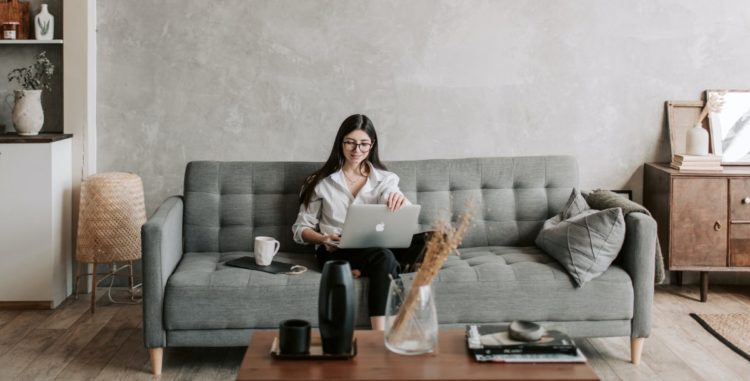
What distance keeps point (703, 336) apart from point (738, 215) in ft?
2.69

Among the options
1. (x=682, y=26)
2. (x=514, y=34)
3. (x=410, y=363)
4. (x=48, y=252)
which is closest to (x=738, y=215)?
(x=682, y=26)

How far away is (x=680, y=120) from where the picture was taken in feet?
15.9

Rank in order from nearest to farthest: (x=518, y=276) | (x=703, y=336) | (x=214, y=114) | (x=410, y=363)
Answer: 1. (x=410, y=363)
2. (x=518, y=276)
3. (x=703, y=336)
4. (x=214, y=114)

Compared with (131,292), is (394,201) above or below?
above

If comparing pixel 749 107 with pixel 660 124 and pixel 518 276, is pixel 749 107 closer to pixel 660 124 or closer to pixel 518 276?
pixel 660 124

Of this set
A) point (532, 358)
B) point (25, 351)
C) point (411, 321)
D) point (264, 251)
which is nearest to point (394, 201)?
point (264, 251)

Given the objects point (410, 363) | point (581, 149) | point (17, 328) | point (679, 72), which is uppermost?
point (679, 72)

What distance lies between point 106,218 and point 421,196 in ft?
5.33

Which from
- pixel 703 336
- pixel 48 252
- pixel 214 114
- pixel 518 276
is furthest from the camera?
pixel 214 114

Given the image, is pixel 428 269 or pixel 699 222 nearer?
pixel 428 269

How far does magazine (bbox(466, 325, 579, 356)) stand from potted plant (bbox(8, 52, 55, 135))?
110 inches

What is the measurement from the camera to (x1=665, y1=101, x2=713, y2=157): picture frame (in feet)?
15.8

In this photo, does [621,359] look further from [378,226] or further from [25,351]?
[25,351]

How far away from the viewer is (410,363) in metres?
2.54
